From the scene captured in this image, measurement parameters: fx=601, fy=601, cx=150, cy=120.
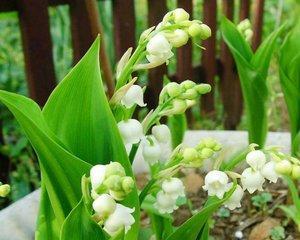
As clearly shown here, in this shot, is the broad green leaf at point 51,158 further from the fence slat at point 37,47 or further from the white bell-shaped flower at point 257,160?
the fence slat at point 37,47

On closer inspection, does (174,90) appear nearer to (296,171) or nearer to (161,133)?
(161,133)

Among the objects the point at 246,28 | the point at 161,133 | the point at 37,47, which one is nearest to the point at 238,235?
the point at 246,28

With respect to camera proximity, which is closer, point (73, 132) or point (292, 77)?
point (73, 132)

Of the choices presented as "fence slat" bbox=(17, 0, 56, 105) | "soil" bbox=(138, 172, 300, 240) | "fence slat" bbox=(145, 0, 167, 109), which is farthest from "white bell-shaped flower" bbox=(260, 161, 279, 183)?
"fence slat" bbox=(145, 0, 167, 109)

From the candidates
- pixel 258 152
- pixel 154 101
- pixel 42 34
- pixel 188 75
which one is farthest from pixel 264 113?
pixel 188 75

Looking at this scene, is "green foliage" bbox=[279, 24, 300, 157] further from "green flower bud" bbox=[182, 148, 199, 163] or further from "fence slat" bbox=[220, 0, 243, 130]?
"fence slat" bbox=[220, 0, 243, 130]

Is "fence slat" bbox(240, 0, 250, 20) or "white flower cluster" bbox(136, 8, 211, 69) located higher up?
"white flower cluster" bbox(136, 8, 211, 69)
